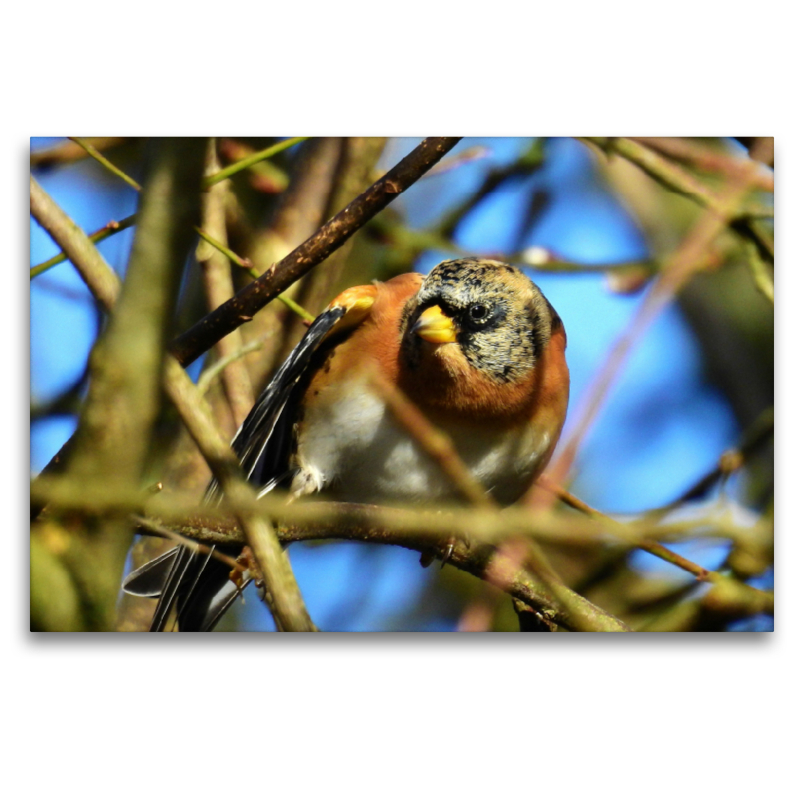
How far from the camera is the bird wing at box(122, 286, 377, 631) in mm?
2238

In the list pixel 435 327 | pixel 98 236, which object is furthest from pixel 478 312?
pixel 98 236

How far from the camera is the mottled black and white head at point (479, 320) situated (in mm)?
2256

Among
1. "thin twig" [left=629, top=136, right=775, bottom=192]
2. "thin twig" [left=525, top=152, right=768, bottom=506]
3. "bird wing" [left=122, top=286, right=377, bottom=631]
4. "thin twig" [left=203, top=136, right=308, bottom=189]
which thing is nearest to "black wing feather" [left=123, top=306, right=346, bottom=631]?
"bird wing" [left=122, top=286, right=377, bottom=631]

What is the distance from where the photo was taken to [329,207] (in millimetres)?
2635

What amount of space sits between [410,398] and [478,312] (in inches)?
10.5

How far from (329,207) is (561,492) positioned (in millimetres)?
1102

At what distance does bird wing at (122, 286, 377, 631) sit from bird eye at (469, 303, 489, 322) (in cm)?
27

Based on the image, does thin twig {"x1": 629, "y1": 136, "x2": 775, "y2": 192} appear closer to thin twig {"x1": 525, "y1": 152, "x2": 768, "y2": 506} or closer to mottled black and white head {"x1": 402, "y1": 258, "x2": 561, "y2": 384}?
thin twig {"x1": 525, "y1": 152, "x2": 768, "y2": 506}

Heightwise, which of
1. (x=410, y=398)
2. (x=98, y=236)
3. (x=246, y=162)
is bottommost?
(x=410, y=398)

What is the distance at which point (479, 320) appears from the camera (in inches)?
90.0

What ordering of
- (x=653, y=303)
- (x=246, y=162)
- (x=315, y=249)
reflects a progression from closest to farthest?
(x=653, y=303) → (x=315, y=249) → (x=246, y=162)

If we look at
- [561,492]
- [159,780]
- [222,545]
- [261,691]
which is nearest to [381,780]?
[261,691]

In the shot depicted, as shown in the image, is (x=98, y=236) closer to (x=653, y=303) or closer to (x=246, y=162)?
(x=246, y=162)
